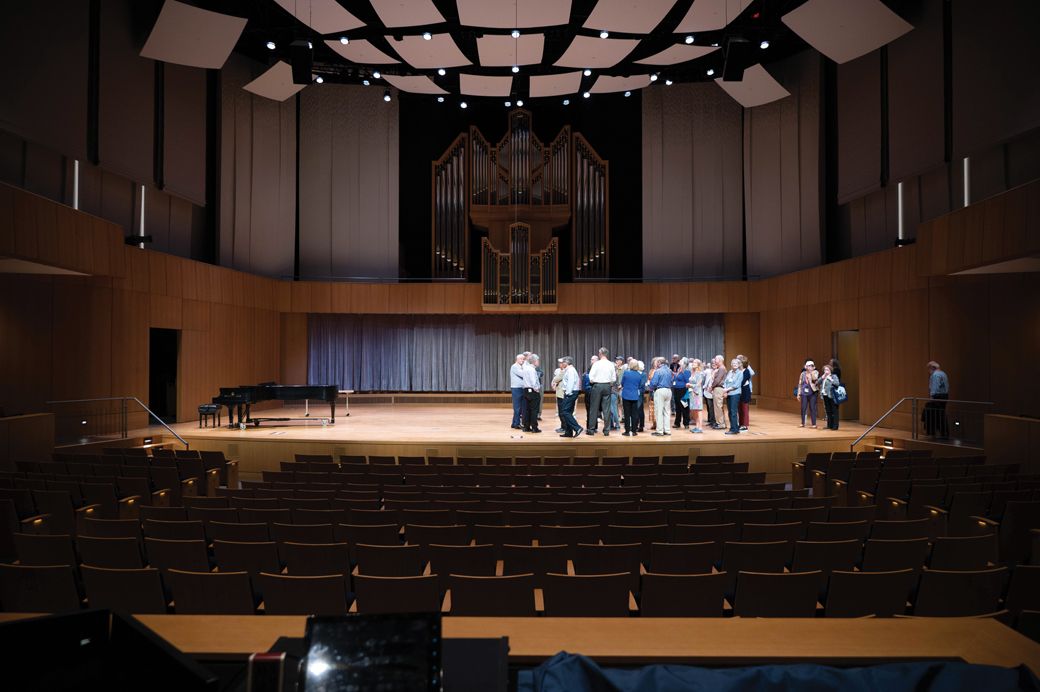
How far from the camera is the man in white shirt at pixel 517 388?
11.2m

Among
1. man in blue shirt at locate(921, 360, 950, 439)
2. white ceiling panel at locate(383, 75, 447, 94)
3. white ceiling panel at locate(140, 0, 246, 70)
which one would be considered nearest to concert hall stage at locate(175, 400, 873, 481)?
man in blue shirt at locate(921, 360, 950, 439)

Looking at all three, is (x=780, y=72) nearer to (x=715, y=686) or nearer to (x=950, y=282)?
(x=950, y=282)

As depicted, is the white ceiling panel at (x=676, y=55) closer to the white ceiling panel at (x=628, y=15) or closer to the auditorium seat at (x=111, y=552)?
the white ceiling panel at (x=628, y=15)

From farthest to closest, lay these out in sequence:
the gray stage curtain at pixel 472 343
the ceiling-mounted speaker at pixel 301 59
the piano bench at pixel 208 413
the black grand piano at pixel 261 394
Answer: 1. the gray stage curtain at pixel 472 343
2. the piano bench at pixel 208 413
3. the black grand piano at pixel 261 394
4. the ceiling-mounted speaker at pixel 301 59

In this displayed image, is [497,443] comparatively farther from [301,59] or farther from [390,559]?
[301,59]

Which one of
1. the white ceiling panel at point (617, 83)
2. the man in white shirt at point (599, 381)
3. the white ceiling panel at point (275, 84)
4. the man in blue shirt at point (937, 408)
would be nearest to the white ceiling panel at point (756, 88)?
the white ceiling panel at point (617, 83)

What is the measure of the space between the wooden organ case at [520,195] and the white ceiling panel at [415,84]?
6.59ft

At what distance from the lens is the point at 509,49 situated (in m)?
13.8

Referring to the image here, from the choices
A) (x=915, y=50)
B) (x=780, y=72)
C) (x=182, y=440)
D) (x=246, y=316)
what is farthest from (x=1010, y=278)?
(x=246, y=316)

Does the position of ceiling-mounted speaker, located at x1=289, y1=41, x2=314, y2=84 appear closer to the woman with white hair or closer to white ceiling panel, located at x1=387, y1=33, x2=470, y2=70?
white ceiling panel, located at x1=387, y1=33, x2=470, y2=70

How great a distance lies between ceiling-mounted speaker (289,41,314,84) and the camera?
11.0m

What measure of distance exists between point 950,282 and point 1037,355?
6.90 feet

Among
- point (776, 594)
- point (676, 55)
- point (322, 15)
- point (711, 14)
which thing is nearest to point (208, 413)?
point (322, 15)

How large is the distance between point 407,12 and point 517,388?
24.4 feet
